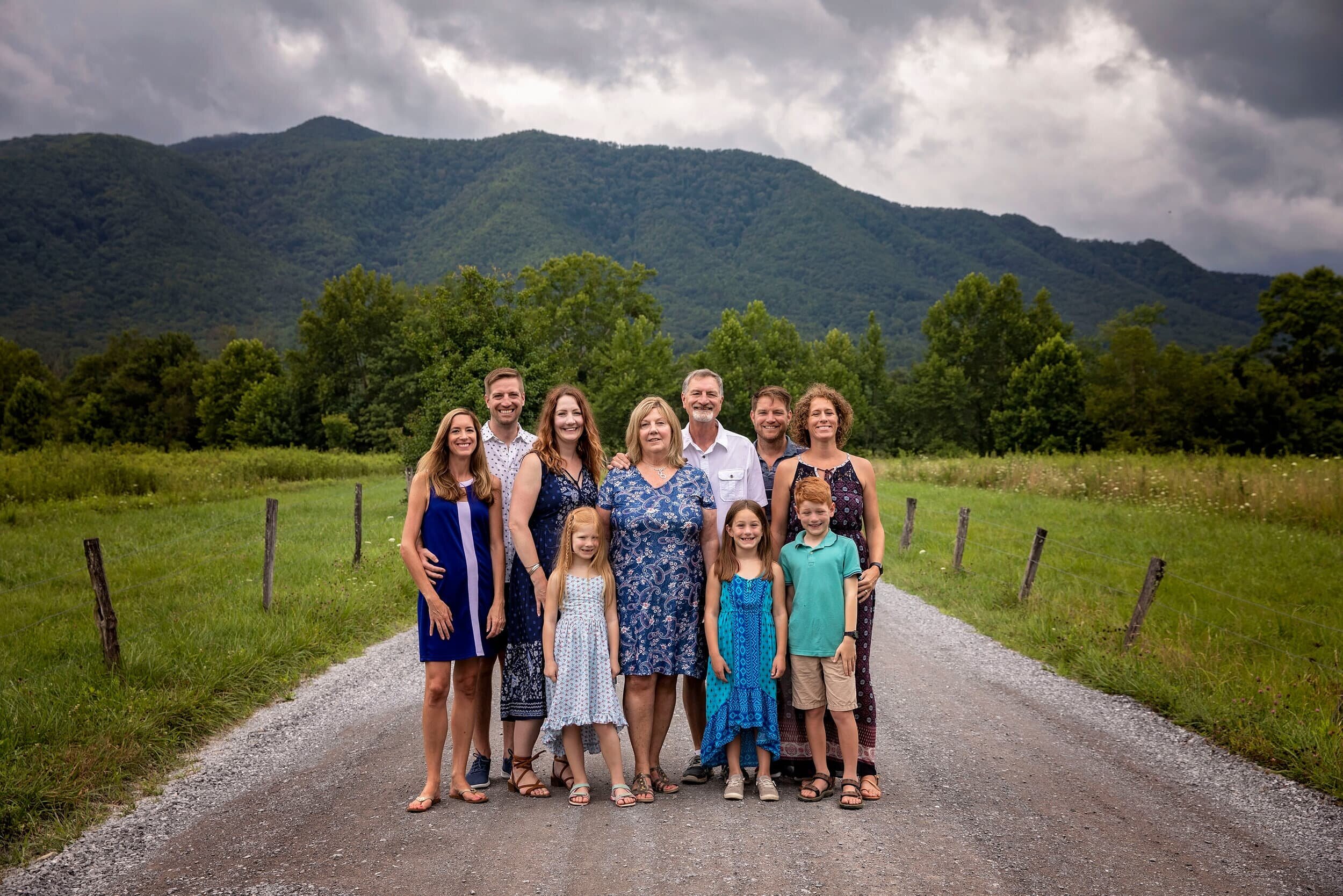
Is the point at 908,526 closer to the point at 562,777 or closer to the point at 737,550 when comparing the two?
the point at 737,550

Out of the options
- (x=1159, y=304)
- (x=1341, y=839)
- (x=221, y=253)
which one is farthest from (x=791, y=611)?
(x=221, y=253)

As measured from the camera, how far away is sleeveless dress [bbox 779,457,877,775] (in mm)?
5203

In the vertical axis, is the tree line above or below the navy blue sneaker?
above

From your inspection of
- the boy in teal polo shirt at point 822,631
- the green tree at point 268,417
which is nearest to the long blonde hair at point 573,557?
the boy in teal polo shirt at point 822,631

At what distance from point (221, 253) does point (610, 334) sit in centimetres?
14389

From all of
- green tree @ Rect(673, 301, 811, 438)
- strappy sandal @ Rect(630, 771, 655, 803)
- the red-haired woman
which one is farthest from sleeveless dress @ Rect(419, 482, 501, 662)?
green tree @ Rect(673, 301, 811, 438)

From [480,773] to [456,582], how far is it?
124 cm

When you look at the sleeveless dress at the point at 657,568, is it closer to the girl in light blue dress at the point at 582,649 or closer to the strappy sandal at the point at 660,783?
the girl in light blue dress at the point at 582,649

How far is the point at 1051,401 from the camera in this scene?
5475cm

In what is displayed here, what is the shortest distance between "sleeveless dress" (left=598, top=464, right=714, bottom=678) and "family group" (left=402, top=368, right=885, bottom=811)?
0.01 meters

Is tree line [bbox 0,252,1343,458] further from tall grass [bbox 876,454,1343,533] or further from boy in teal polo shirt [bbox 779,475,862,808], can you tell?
boy in teal polo shirt [bbox 779,475,862,808]

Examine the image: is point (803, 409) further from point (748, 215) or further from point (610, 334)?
point (748, 215)

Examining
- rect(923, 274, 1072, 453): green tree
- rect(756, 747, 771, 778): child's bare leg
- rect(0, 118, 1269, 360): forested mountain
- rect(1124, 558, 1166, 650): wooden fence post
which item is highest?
rect(0, 118, 1269, 360): forested mountain

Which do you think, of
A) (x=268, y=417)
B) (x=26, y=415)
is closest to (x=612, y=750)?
(x=268, y=417)
